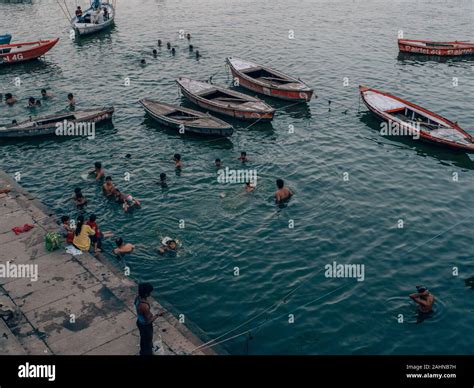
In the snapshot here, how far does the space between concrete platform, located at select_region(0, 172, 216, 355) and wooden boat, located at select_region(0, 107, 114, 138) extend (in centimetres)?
1189

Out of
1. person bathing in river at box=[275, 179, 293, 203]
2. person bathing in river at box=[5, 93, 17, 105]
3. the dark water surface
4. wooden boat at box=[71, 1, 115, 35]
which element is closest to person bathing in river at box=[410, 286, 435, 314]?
the dark water surface

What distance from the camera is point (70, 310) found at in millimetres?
17594

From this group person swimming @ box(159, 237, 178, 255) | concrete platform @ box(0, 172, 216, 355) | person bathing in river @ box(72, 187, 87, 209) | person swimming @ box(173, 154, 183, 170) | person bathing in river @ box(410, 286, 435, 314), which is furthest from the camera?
person swimming @ box(173, 154, 183, 170)

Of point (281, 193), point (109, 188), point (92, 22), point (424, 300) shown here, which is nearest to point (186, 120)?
point (109, 188)

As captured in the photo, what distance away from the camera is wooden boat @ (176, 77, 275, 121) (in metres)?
33.5

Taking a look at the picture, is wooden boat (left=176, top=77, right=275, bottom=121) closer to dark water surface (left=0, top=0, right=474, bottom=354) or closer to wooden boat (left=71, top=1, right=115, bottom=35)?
dark water surface (left=0, top=0, right=474, bottom=354)

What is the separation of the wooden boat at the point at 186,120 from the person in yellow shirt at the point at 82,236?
12.8 metres

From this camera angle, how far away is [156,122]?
34.7 metres


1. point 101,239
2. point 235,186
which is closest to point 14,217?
point 101,239

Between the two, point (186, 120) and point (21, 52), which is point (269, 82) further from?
point (21, 52)

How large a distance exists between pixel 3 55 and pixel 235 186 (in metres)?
30.8

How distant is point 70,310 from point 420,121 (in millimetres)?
24779

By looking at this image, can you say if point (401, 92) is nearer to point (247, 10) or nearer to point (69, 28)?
point (247, 10)

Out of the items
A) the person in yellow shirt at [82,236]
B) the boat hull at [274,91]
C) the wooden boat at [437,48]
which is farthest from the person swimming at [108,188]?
the wooden boat at [437,48]
